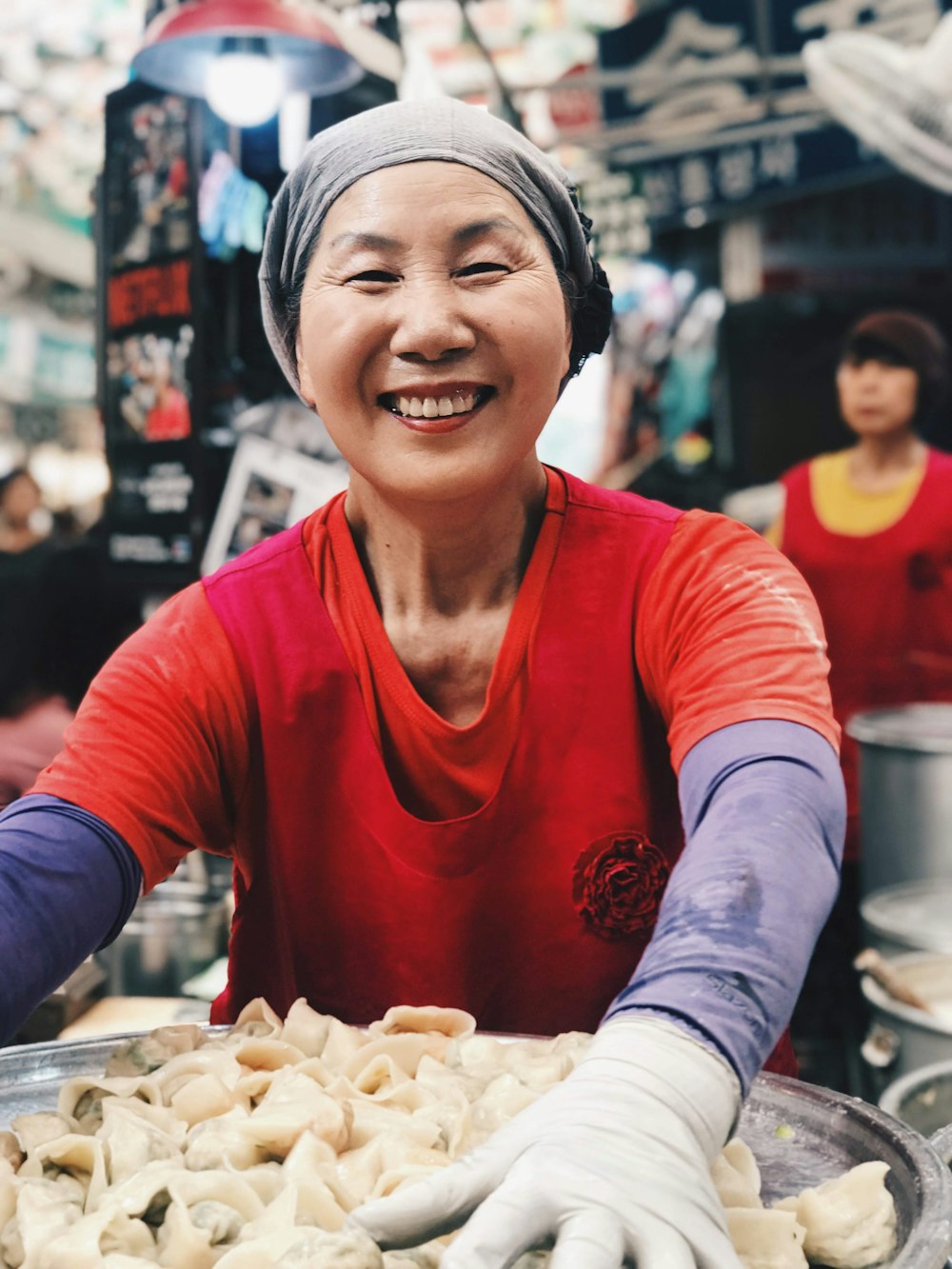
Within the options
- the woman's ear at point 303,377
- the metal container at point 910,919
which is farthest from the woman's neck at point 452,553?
the metal container at point 910,919

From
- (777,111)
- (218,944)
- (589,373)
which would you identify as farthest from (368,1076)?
(589,373)

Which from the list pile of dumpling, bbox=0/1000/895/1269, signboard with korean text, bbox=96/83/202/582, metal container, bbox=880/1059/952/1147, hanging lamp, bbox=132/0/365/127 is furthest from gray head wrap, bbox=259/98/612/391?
signboard with korean text, bbox=96/83/202/582

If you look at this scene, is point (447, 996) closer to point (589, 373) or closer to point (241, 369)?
point (241, 369)

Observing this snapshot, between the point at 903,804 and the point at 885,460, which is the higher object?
the point at 885,460

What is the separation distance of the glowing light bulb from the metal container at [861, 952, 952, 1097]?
2934 millimetres

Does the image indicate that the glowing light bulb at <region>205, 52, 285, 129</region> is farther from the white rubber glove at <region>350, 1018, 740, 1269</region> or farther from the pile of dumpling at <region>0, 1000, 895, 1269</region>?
the white rubber glove at <region>350, 1018, 740, 1269</region>

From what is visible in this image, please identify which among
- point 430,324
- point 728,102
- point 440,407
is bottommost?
point 440,407

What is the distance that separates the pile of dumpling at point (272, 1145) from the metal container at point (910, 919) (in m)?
1.95

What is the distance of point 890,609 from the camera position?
4754mm

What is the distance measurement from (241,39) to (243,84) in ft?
0.44

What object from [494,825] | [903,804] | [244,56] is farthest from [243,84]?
Answer: [903,804]

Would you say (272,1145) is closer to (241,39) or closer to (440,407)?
(440,407)

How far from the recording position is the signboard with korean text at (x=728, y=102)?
529 cm

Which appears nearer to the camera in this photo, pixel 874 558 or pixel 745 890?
pixel 745 890
